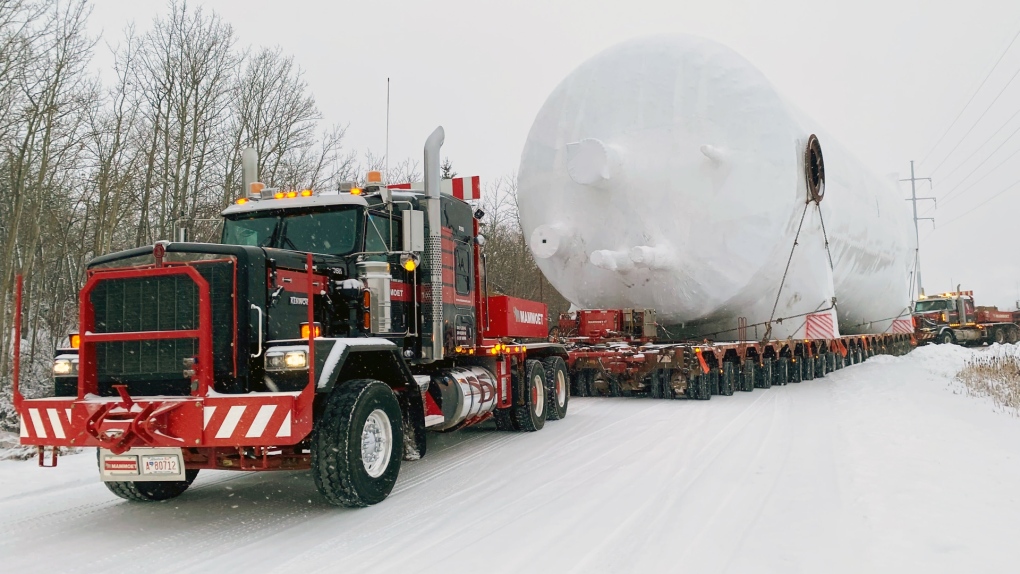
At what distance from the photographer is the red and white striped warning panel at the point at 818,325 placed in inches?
650

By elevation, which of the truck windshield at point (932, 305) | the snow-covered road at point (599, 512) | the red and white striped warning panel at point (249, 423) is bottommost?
the snow-covered road at point (599, 512)

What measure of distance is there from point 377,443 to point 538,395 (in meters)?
4.68

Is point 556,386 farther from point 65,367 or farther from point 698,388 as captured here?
point 65,367

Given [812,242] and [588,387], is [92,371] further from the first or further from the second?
[812,242]

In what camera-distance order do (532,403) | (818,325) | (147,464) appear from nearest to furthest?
(147,464)
(532,403)
(818,325)

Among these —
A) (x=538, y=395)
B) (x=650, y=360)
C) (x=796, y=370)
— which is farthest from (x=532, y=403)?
(x=796, y=370)

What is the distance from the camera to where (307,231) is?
6.78 m

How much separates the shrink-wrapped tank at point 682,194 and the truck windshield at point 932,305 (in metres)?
23.9

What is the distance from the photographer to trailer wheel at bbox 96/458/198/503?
20.1ft

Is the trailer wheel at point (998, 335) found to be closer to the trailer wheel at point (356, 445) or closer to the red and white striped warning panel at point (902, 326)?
the red and white striped warning panel at point (902, 326)

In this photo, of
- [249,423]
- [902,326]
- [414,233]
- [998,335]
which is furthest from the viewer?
[998,335]

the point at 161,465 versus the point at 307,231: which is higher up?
the point at 307,231

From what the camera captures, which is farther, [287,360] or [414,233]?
[414,233]

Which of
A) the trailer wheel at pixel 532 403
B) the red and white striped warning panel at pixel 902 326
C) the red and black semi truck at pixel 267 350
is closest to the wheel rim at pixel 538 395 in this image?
the trailer wheel at pixel 532 403
